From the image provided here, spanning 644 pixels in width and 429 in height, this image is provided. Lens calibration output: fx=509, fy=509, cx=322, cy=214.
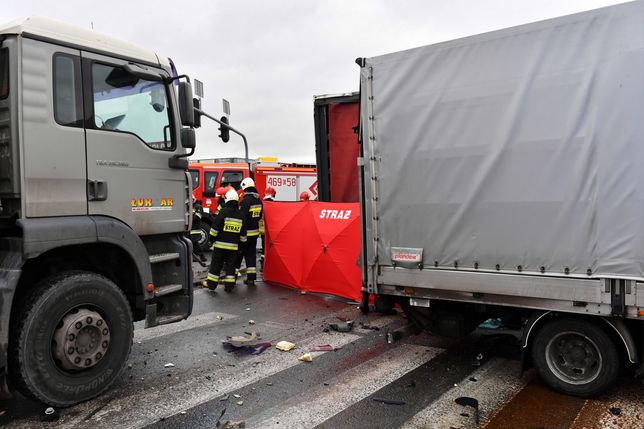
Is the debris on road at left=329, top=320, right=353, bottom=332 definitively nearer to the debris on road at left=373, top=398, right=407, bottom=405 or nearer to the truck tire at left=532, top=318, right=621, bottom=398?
the debris on road at left=373, top=398, right=407, bottom=405

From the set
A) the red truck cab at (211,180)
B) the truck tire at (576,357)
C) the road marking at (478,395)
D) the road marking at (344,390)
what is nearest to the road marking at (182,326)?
the road marking at (344,390)

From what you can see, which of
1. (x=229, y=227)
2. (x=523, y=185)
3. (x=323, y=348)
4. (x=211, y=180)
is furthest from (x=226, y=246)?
(x=211, y=180)

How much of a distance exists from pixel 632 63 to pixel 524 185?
1135 millimetres

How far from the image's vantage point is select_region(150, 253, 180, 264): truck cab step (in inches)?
189

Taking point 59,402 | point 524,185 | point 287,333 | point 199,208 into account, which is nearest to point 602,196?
point 524,185

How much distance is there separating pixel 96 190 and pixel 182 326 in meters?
2.78

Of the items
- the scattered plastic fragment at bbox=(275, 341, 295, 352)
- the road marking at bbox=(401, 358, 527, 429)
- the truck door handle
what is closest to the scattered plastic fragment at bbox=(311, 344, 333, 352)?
the scattered plastic fragment at bbox=(275, 341, 295, 352)

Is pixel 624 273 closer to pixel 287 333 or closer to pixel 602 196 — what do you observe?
pixel 602 196

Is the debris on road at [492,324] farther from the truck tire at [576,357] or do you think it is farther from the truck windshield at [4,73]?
the truck windshield at [4,73]

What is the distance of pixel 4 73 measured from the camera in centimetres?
389

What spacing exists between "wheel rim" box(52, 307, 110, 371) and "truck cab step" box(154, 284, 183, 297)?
626 millimetres

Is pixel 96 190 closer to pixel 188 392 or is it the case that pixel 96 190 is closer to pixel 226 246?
pixel 188 392

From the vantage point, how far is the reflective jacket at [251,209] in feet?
30.4

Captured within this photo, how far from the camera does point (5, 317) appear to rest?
144 inches
